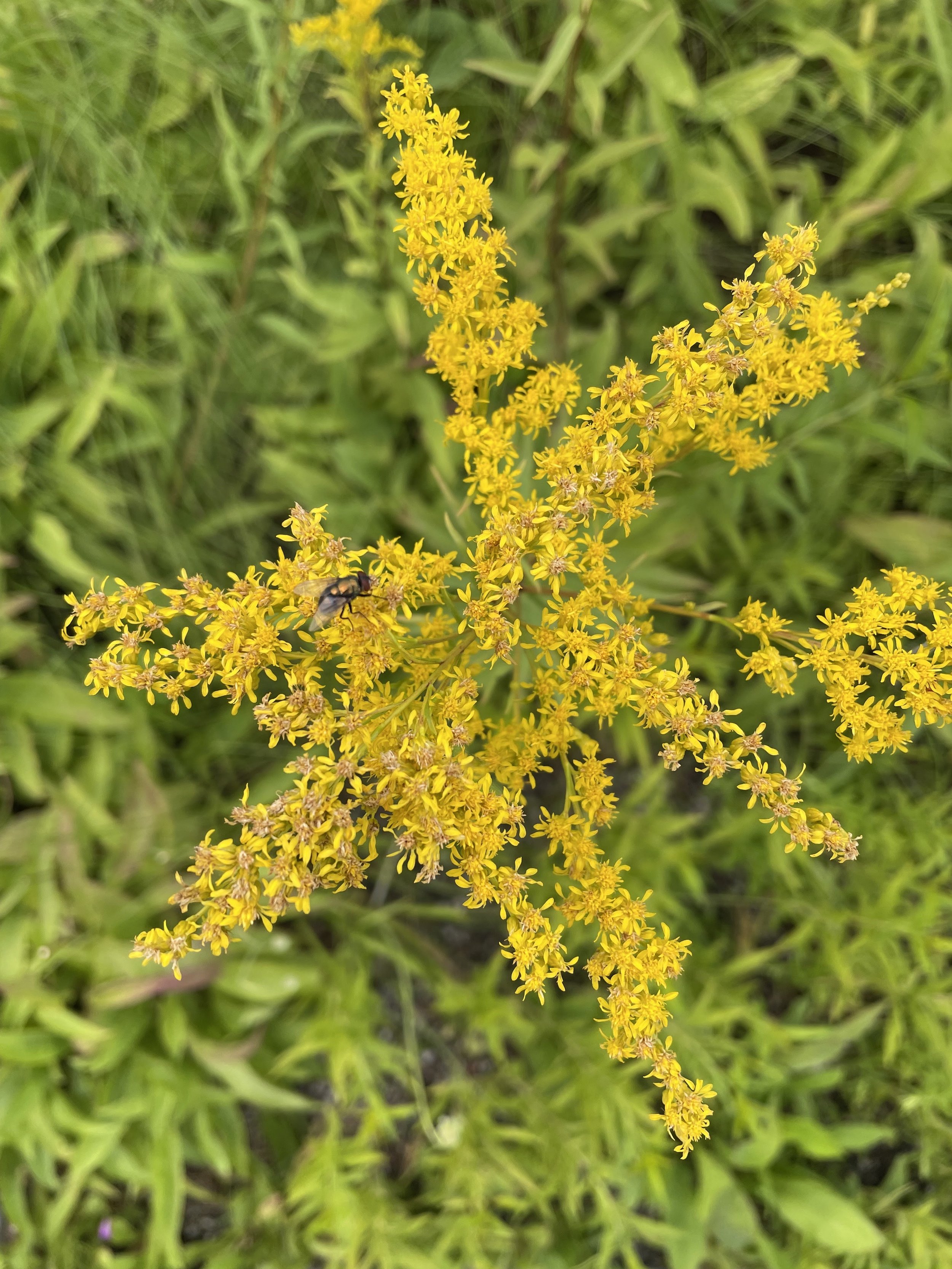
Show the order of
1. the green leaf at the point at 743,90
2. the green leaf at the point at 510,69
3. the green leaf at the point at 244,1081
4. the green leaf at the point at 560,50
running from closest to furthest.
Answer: the green leaf at the point at 560,50
the green leaf at the point at 510,69
the green leaf at the point at 743,90
the green leaf at the point at 244,1081

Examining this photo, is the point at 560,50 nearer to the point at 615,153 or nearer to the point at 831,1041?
the point at 615,153

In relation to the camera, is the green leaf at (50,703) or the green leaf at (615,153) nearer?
the green leaf at (615,153)

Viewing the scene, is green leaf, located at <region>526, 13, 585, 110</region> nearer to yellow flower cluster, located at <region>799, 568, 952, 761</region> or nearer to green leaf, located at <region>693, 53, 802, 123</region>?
green leaf, located at <region>693, 53, 802, 123</region>

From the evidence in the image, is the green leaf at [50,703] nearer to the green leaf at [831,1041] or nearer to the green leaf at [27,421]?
the green leaf at [27,421]

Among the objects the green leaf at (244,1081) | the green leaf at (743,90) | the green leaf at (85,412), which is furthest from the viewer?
the green leaf at (244,1081)

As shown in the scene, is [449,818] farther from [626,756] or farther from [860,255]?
[860,255]

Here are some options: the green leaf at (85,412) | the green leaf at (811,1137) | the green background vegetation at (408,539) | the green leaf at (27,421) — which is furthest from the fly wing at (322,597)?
the green leaf at (811,1137)

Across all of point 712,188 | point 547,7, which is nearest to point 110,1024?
point 712,188
